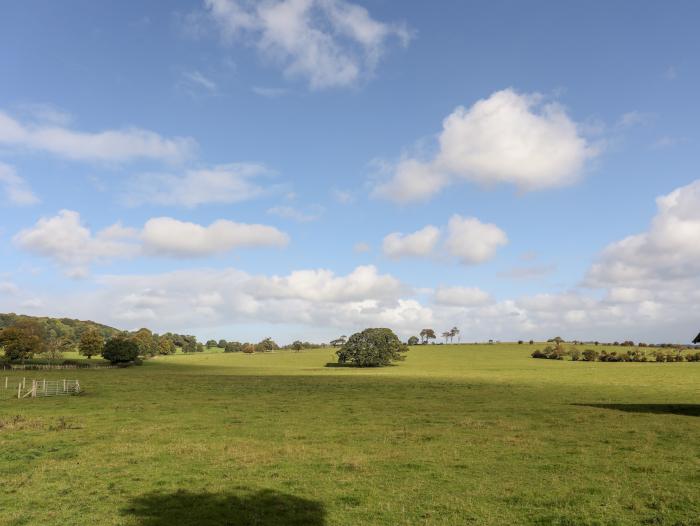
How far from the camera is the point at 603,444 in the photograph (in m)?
28.1

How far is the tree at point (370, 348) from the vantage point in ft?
471

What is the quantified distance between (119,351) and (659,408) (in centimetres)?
13496

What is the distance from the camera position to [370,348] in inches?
5704

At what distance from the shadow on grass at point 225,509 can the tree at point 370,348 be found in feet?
411

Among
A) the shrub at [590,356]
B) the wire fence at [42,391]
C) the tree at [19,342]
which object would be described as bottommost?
the wire fence at [42,391]

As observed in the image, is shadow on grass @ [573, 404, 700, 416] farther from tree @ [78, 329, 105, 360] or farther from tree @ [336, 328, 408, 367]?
tree @ [78, 329, 105, 360]

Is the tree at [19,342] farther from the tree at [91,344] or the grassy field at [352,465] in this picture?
the grassy field at [352,465]

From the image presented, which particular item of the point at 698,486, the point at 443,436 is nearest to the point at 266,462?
the point at 443,436

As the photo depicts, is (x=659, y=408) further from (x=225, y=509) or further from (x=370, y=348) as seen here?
(x=370, y=348)

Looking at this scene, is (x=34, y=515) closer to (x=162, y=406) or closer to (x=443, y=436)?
(x=443, y=436)

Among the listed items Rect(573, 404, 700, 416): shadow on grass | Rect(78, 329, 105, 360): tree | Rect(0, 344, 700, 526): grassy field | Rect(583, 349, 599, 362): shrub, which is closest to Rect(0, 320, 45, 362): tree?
Rect(78, 329, 105, 360): tree

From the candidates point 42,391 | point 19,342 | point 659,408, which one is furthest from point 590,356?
point 19,342

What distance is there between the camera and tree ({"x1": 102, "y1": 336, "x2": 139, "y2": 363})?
5507 inches

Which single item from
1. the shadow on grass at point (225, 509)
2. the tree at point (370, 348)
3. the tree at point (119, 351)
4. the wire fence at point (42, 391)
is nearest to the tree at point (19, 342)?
the tree at point (119, 351)
